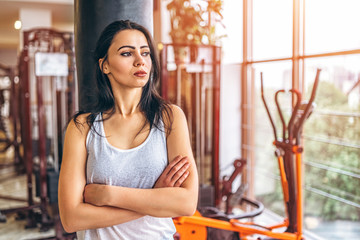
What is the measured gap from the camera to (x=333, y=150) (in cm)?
343

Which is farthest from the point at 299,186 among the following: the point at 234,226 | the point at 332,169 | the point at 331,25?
the point at 331,25

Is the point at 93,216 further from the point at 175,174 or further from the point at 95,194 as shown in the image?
the point at 175,174

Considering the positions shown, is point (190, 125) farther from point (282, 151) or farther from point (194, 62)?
point (282, 151)

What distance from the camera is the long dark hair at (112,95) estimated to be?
123 centimetres

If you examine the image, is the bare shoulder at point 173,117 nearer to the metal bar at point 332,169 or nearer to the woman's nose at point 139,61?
the woman's nose at point 139,61

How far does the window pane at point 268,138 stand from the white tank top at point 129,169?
293 centimetres

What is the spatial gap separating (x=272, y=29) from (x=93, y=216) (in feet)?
11.1

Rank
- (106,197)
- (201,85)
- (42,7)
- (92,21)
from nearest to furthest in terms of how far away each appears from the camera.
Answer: (106,197) < (92,21) < (201,85) < (42,7)

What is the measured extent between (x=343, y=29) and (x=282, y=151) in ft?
4.29

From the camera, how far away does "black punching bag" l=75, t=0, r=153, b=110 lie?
1529 millimetres

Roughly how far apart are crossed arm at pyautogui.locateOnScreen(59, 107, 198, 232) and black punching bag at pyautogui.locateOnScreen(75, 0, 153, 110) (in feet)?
1.28

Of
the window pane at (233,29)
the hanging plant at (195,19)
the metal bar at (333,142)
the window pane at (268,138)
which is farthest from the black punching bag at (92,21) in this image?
the window pane at (233,29)

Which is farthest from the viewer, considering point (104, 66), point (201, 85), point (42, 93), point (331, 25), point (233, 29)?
point (233, 29)

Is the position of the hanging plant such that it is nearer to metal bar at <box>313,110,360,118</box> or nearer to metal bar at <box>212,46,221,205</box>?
metal bar at <box>212,46,221,205</box>
